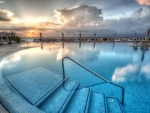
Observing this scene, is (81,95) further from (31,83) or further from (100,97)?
(31,83)

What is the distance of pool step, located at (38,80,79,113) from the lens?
2024mm

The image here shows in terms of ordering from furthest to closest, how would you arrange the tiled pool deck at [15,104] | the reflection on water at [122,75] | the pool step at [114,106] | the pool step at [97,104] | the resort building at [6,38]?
1. the resort building at [6,38]
2. the reflection on water at [122,75]
3. the pool step at [114,106]
4. the pool step at [97,104]
5. the tiled pool deck at [15,104]

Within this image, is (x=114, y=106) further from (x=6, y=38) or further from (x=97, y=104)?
(x=6, y=38)

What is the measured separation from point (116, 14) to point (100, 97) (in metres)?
14.5

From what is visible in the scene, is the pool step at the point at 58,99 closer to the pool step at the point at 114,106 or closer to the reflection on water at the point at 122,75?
the pool step at the point at 114,106

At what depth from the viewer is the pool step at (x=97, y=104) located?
2.17 meters

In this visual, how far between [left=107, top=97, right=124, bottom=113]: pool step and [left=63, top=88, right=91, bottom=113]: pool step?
69 cm

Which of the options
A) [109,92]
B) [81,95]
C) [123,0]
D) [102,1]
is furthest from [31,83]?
[123,0]

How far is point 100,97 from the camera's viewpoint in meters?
2.74

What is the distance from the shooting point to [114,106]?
2447 millimetres

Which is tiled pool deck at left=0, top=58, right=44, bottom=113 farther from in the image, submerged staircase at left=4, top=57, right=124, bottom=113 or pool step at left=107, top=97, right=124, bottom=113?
pool step at left=107, top=97, right=124, bottom=113

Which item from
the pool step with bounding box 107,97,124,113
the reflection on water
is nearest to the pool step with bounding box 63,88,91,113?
the pool step with bounding box 107,97,124,113

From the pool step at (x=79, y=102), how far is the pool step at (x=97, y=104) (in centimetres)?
18

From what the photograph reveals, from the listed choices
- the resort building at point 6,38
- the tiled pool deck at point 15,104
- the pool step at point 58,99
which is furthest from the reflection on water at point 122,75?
the resort building at point 6,38
